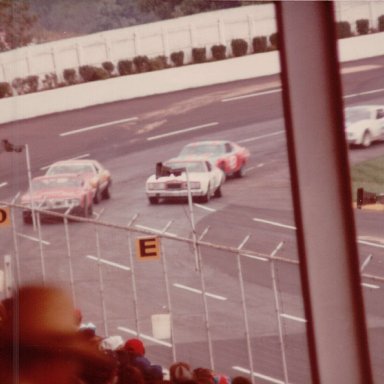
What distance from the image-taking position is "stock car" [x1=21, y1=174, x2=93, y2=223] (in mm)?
3713

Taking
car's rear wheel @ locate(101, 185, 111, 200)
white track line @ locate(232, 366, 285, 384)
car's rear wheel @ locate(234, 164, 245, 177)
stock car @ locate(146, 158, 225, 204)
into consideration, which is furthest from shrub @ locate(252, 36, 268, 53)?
white track line @ locate(232, 366, 285, 384)

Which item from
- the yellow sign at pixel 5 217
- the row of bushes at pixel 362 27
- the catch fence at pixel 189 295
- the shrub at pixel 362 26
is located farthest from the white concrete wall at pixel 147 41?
the catch fence at pixel 189 295

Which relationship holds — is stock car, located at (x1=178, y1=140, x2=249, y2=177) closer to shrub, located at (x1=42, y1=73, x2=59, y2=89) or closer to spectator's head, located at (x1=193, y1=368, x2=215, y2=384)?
shrub, located at (x1=42, y1=73, x2=59, y2=89)

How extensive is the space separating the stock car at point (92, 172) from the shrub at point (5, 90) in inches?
20.3

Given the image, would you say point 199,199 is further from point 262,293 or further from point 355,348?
point 262,293

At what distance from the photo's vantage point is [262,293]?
21.5 ft

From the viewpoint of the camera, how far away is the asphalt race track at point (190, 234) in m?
3.84

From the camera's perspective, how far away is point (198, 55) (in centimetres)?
423

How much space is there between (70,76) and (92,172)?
0.53 metres

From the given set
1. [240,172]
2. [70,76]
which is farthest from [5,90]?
[240,172]

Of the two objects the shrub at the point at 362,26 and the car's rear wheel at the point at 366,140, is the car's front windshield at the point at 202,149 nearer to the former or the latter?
the car's rear wheel at the point at 366,140

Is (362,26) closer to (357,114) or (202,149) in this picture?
(357,114)

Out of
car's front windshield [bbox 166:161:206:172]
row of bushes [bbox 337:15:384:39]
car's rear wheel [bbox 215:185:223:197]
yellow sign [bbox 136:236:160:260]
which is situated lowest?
yellow sign [bbox 136:236:160:260]

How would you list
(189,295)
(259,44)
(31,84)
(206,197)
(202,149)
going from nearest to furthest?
1. (31,84)
2. (259,44)
3. (202,149)
4. (206,197)
5. (189,295)
